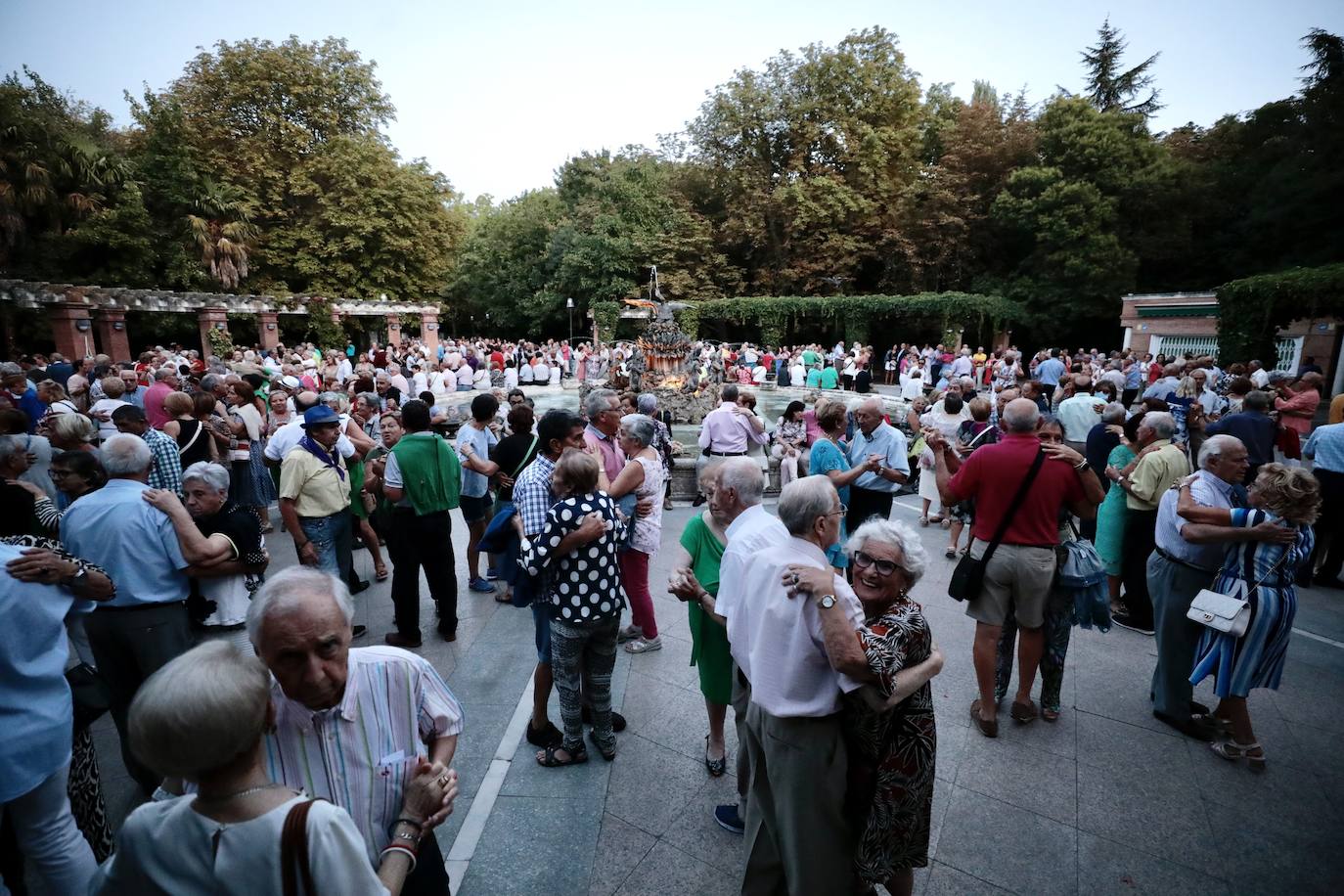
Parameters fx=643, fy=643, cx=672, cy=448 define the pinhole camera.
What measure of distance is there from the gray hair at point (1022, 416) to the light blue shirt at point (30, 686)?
4.41 m

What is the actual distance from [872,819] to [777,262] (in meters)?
32.3

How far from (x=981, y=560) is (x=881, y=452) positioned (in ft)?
5.50

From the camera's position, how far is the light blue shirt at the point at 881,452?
516 centimetres

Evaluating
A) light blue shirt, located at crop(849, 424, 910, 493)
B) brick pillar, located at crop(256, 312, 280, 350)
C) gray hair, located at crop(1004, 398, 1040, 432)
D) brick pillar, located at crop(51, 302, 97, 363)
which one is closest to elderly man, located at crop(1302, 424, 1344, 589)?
light blue shirt, located at crop(849, 424, 910, 493)

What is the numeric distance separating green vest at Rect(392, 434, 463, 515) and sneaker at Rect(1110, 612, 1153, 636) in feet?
17.6

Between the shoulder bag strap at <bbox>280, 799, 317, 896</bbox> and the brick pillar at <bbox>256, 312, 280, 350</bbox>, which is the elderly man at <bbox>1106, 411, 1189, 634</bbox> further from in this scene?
the brick pillar at <bbox>256, 312, 280, 350</bbox>

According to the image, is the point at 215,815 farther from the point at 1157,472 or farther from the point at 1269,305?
the point at 1269,305

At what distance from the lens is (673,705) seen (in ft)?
13.4

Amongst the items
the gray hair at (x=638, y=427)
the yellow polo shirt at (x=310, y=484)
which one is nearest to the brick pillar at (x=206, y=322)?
the yellow polo shirt at (x=310, y=484)

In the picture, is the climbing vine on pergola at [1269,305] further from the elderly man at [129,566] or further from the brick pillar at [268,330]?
the brick pillar at [268,330]

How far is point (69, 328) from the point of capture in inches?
571

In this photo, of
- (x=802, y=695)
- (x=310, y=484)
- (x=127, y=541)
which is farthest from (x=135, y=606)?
(x=802, y=695)

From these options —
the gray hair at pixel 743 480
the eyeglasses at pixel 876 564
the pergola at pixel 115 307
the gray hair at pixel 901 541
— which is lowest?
the eyeglasses at pixel 876 564

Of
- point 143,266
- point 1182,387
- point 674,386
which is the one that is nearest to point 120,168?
point 143,266
